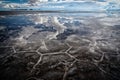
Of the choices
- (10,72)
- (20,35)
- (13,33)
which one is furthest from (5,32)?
(10,72)

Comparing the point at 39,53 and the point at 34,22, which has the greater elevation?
the point at 34,22

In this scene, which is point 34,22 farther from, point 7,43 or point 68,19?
point 7,43

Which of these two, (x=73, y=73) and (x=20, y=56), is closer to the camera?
(x=73, y=73)

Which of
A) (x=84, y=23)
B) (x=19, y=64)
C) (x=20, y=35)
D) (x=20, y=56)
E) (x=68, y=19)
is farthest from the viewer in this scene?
(x=68, y=19)

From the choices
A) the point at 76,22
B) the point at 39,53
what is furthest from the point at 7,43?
the point at 76,22

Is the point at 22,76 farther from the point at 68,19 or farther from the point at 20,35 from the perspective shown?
the point at 68,19

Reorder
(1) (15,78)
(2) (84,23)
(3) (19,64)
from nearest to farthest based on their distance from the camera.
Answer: (1) (15,78), (3) (19,64), (2) (84,23)
